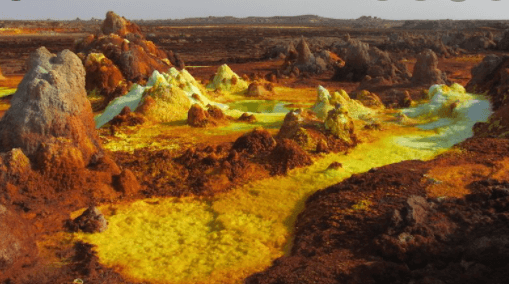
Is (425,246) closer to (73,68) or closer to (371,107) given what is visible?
(73,68)

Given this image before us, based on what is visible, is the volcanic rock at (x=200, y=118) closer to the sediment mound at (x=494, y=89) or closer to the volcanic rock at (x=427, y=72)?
the sediment mound at (x=494, y=89)

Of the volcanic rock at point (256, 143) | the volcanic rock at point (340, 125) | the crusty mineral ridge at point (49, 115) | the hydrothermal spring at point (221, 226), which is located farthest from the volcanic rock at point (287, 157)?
the crusty mineral ridge at point (49, 115)

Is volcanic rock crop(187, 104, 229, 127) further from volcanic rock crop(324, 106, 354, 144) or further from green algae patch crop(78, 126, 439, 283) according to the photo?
green algae patch crop(78, 126, 439, 283)

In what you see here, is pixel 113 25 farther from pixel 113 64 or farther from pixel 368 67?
pixel 368 67

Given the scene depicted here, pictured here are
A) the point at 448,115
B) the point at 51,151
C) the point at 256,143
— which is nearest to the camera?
the point at 51,151

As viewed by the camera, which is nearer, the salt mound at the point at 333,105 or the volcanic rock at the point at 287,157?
the volcanic rock at the point at 287,157

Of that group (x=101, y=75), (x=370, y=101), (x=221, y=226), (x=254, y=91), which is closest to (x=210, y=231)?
(x=221, y=226)

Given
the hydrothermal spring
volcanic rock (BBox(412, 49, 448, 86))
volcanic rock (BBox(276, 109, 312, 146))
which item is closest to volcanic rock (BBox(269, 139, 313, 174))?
the hydrothermal spring
